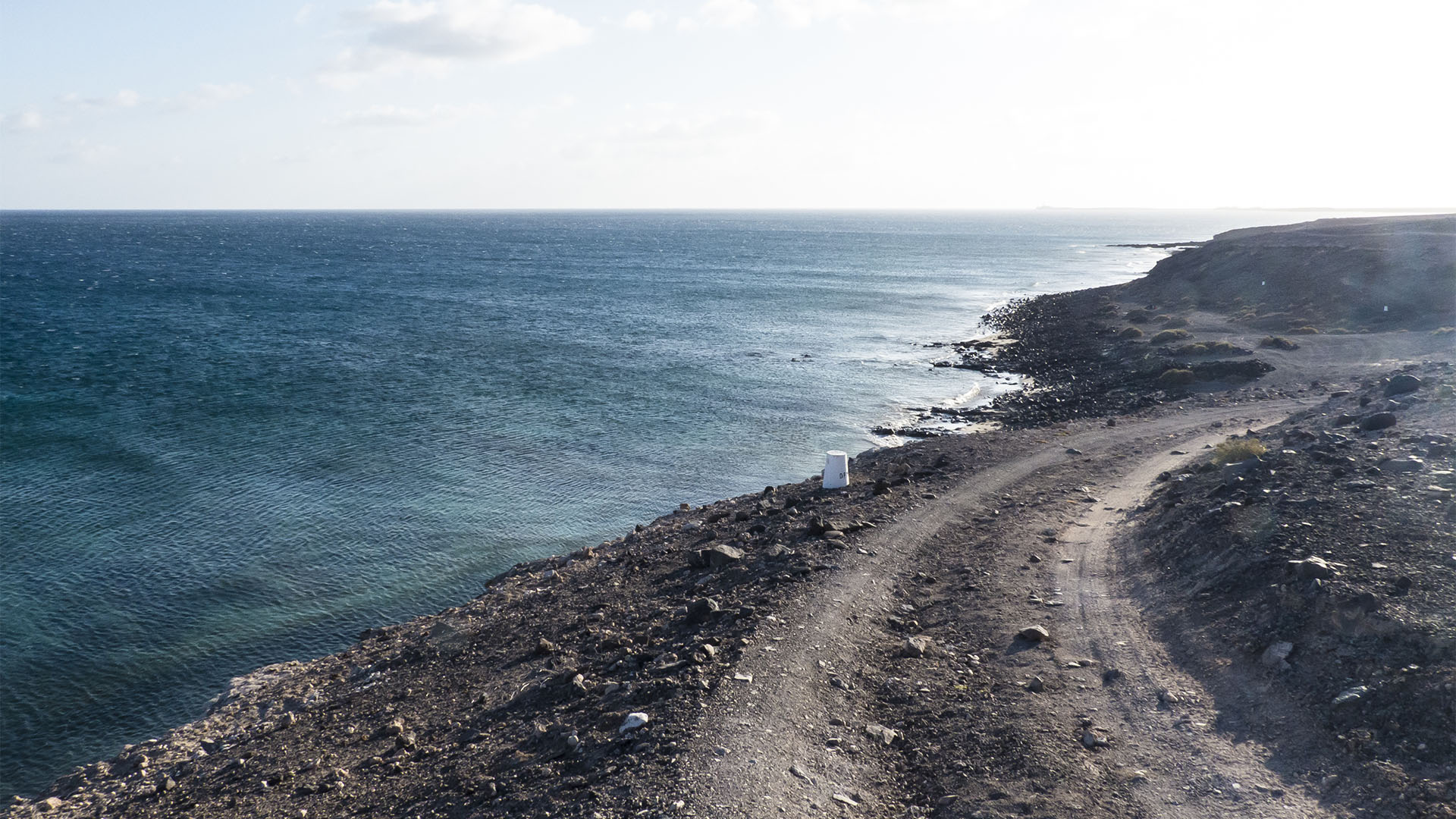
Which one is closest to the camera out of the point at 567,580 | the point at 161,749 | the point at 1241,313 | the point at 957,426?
the point at 161,749

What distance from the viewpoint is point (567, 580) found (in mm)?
23391

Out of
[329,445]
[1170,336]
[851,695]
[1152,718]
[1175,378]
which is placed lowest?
[329,445]

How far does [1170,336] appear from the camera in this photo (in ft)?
179

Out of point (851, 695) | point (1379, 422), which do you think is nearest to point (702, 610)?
point (851, 695)

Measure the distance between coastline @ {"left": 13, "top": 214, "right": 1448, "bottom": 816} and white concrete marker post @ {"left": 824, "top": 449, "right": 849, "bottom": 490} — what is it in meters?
0.48

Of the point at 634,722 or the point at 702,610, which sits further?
the point at 702,610

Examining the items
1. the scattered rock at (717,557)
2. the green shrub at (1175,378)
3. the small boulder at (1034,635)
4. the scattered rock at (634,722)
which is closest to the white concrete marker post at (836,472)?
the scattered rock at (717,557)

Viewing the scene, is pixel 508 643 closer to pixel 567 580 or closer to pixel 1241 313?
pixel 567 580

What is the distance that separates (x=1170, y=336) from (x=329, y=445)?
47432 mm

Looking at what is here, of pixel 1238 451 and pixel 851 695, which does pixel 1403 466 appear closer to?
pixel 1238 451

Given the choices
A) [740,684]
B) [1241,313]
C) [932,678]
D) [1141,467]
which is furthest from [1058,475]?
[1241,313]

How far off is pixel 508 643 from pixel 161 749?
6.78 metres

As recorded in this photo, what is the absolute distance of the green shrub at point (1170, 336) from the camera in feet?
177

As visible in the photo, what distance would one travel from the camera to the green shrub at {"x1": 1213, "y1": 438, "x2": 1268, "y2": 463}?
2288cm
